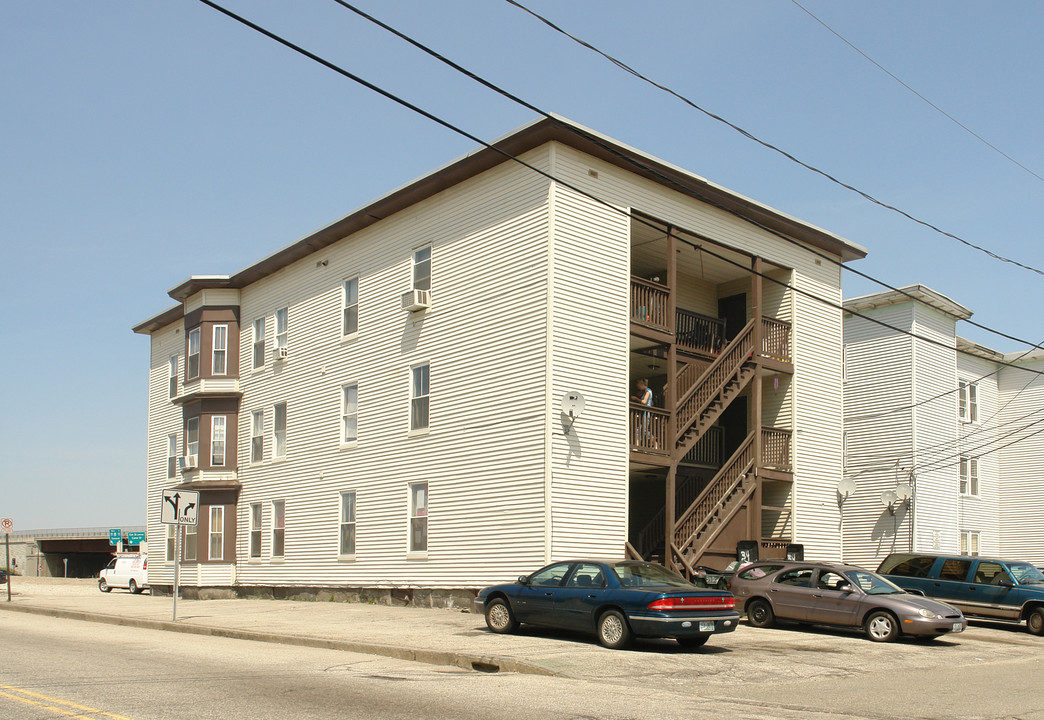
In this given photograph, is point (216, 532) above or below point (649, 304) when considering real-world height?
below

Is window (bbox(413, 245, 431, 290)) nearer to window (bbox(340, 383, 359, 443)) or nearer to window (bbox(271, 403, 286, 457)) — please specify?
window (bbox(340, 383, 359, 443))

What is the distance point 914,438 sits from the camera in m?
34.8

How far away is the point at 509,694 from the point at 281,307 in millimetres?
22678

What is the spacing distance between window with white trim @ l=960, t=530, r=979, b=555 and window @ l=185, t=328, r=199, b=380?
92.2 ft

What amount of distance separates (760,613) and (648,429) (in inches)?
219

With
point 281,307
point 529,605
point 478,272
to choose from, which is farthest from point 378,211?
point 529,605

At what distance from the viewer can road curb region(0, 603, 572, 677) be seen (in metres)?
13.2

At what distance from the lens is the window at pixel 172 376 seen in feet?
125

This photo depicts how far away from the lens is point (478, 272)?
2392 centimetres

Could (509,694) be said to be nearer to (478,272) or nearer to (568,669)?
(568,669)

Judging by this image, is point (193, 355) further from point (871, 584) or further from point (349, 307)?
point (871, 584)

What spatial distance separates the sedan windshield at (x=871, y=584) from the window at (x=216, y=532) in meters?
20.7

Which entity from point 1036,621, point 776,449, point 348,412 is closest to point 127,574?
Answer: point 348,412

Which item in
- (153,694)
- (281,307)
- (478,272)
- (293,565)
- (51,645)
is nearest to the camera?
(153,694)
